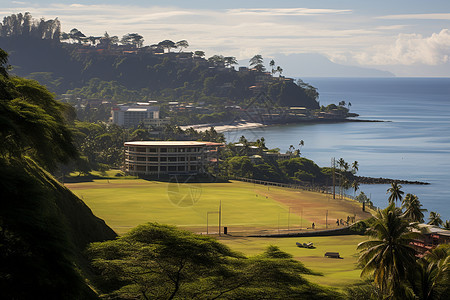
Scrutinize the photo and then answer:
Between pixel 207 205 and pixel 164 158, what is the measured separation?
43912 mm

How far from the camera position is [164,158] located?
16438 cm

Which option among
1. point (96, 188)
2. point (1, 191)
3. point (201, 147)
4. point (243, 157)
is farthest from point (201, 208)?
point (1, 191)

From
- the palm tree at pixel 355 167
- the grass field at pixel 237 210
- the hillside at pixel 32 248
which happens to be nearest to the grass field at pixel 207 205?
the grass field at pixel 237 210

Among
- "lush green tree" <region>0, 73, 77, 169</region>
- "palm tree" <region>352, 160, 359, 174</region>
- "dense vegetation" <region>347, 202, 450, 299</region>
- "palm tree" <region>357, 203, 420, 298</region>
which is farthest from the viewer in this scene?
"palm tree" <region>352, 160, 359, 174</region>

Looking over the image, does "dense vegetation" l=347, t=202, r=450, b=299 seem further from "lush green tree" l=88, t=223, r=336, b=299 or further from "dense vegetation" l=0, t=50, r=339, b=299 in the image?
"lush green tree" l=88, t=223, r=336, b=299

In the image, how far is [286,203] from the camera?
131 meters

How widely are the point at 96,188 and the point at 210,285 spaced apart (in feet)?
357

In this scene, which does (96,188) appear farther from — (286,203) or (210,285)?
(210,285)

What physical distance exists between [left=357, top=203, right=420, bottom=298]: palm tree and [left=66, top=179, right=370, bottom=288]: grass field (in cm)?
2046

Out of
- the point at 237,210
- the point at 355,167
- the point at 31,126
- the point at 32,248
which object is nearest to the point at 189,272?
the point at 32,248

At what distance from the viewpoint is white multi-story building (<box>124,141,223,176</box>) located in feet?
538

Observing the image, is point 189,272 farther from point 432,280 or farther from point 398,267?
point 432,280

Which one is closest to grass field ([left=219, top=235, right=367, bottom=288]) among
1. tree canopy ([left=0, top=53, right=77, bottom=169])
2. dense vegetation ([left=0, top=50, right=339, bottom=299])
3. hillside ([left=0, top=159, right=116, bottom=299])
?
dense vegetation ([left=0, top=50, right=339, bottom=299])

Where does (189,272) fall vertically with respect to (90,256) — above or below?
below
